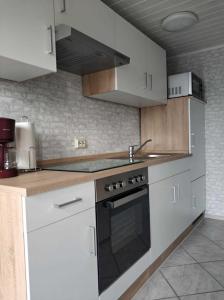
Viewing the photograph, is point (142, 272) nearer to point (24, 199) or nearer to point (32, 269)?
point (32, 269)

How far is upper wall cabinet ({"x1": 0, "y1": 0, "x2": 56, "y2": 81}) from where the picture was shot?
1.15 m

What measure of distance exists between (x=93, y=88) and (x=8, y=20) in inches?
38.8

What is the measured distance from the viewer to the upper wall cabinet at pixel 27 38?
1154 millimetres

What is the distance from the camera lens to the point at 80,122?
2.11 metres

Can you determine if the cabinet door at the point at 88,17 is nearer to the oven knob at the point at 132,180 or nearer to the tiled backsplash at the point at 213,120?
the oven knob at the point at 132,180

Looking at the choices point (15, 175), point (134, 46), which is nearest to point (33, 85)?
point (15, 175)

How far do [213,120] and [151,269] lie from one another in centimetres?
207

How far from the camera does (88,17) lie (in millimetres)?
1604

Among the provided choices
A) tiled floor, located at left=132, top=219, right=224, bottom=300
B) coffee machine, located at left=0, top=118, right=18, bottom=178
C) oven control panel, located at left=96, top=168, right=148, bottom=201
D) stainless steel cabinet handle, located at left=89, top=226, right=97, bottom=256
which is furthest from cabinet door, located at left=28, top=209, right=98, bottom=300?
tiled floor, located at left=132, top=219, right=224, bottom=300

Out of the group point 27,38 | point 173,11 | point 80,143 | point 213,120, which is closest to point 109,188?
point 80,143

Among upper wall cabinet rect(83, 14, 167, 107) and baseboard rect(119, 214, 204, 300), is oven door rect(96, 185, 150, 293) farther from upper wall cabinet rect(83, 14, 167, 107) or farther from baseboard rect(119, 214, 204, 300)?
upper wall cabinet rect(83, 14, 167, 107)

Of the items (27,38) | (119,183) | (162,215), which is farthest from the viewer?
(162,215)

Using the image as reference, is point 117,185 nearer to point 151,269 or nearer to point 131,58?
point 151,269

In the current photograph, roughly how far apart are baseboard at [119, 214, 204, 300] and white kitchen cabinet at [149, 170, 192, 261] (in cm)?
8
